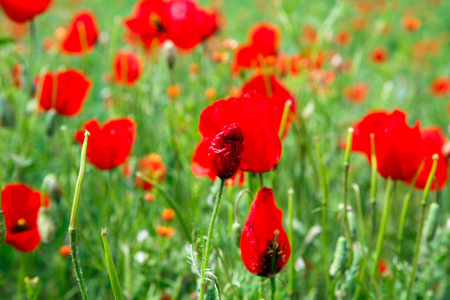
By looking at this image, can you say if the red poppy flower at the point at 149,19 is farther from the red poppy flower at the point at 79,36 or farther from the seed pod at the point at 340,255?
the seed pod at the point at 340,255

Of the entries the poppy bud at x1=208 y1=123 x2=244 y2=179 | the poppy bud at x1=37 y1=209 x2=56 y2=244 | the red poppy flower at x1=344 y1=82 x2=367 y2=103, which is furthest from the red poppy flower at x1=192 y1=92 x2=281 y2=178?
the red poppy flower at x1=344 y1=82 x2=367 y2=103

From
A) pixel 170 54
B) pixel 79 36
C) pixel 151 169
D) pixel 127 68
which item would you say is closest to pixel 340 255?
pixel 151 169

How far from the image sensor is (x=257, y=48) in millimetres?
1650

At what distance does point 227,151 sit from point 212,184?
0.82 meters

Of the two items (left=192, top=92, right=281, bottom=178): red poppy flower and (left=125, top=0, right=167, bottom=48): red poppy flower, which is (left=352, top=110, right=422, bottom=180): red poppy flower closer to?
(left=192, top=92, right=281, bottom=178): red poppy flower

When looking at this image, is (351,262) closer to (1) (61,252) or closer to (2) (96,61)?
(1) (61,252)

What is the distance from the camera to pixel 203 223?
118 cm

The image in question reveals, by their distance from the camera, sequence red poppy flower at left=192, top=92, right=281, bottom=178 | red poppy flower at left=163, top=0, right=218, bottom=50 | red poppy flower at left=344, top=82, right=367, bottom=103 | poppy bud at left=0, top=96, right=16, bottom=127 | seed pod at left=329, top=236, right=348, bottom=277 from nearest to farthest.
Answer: red poppy flower at left=192, top=92, right=281, bottom=178 → seed pod at left=329, top=236, right=348, bottom=277 → poppy bud at left=0, top=96, right=16, bottom=127 → red poppy flower at left=163, top=0, right=218, bottom=50 → red poppy flower at left=344, top=82, right=367, bottom=103

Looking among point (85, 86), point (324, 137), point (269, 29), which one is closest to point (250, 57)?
point (269, 29)

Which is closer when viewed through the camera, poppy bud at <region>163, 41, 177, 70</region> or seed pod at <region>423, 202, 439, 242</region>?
seed pod at <region>423, 202, 439, 242</region>

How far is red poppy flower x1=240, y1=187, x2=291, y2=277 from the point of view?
62cm

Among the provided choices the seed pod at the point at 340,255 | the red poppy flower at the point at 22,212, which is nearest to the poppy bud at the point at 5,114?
the red poppy flower at the point at 22,212

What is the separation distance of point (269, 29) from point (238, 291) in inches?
47.0

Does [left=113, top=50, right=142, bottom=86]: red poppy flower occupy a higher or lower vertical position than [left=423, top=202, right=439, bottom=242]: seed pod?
lower
